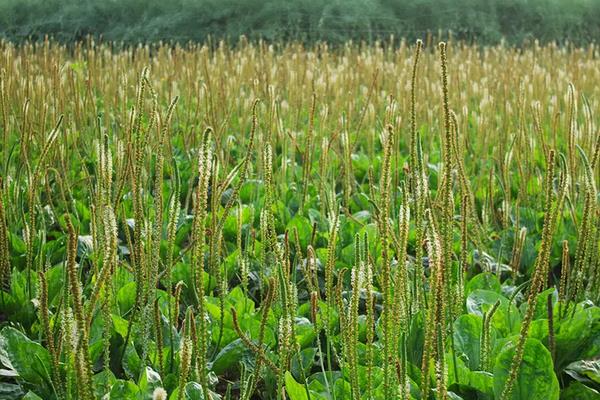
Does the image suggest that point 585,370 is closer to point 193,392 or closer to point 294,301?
point 294,301

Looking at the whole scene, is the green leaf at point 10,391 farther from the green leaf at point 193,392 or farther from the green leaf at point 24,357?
the green leaf at point 193,392

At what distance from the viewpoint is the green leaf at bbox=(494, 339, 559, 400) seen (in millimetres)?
1377

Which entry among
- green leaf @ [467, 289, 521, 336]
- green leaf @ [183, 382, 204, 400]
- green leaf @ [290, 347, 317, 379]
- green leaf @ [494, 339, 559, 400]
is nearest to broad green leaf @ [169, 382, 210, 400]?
green leaf @ [183, 382, 204, 400]

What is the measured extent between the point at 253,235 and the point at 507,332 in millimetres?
828

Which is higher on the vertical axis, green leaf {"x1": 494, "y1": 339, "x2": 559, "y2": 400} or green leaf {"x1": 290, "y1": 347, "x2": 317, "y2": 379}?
green leaf {"x1": 494, "y1": 339, "x2": 559, "y2": 400}

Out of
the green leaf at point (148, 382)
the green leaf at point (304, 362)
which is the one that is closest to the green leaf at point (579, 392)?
the green leaf at point (304, 362)

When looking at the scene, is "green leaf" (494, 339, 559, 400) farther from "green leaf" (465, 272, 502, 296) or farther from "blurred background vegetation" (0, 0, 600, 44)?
"blurred background vegetation" (0, 0, 600, 44)

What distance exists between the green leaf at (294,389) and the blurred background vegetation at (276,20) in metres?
9.69

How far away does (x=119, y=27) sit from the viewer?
431 inches

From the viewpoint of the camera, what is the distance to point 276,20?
10961 millimetres

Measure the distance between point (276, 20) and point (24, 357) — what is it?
996 centimetres

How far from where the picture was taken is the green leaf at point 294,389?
4.45 feet

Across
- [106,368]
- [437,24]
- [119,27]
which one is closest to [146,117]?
→ [106,368]

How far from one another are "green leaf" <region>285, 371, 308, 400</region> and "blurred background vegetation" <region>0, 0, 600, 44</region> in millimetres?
9689
